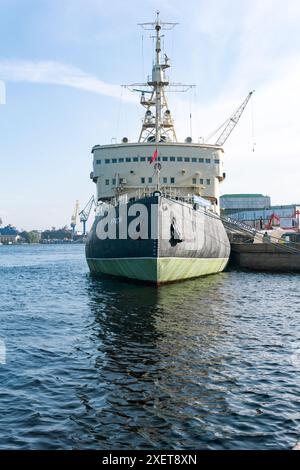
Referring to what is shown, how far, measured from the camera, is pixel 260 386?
10.7 m

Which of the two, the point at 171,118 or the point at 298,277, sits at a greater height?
the point at 171,118

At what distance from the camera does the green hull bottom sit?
86.8ft

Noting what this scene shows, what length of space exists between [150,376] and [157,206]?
15.4 m

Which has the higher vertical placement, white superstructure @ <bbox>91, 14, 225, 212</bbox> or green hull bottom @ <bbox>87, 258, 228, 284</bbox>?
white superstructure @ <bbox>91, 14, 225, 212</bbox>

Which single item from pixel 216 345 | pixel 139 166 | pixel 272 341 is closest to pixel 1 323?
pixel 216 345

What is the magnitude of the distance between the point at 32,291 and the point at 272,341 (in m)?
19.8

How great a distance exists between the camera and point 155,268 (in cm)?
2620

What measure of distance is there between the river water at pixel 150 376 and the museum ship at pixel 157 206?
506 cm

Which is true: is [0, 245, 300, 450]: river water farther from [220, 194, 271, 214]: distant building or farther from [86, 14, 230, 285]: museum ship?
[220, 194, 271, 214]: distant building

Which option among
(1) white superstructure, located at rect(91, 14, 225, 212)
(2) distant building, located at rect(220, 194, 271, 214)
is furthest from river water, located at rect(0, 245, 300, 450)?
(2) distant building, located at rect(220, 194, 271, 214)

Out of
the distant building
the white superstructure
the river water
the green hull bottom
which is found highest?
the distant building

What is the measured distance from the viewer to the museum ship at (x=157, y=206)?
86.7 feet

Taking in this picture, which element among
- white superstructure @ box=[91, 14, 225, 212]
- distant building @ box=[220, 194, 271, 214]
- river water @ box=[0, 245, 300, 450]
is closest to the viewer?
river water @ box=[0, 245, 300, 450]
